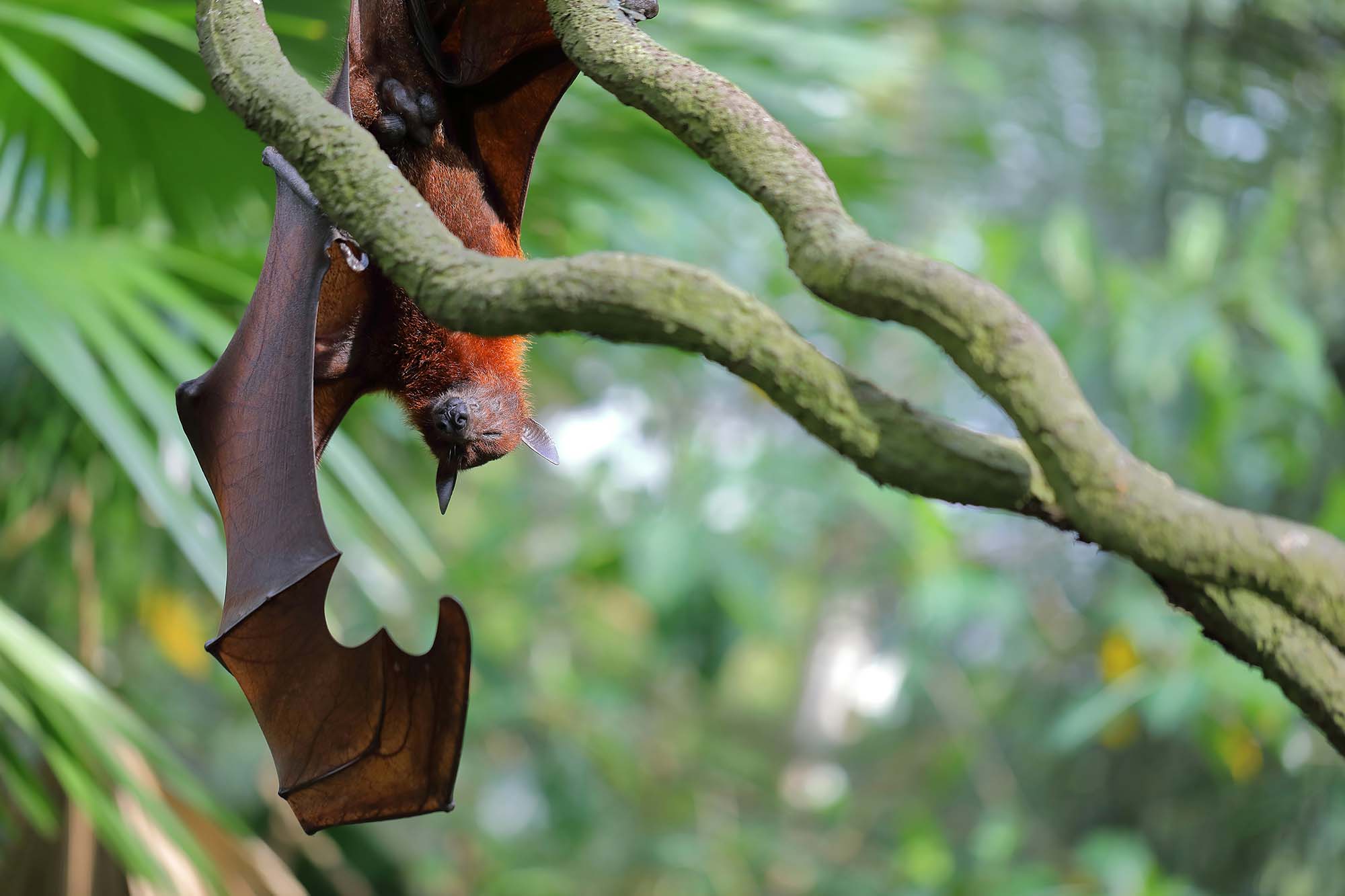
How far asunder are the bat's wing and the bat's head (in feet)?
0.86

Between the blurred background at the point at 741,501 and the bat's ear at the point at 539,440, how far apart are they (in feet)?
0.91

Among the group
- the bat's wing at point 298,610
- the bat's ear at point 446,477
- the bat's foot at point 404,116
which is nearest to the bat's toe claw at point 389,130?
the bat's foot at point 404,116

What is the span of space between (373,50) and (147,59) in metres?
0.35

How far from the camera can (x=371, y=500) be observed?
1.72 m

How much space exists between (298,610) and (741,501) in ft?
8.69

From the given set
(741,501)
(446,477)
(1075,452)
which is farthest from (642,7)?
(741,501)

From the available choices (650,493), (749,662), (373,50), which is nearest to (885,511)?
(650,493)

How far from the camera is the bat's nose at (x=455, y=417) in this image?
1474 mm

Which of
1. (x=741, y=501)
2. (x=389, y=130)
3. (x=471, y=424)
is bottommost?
(x=741, y=501)

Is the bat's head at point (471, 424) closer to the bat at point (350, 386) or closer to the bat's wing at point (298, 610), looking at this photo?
the bat at point (350, 386)

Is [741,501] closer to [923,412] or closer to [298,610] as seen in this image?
[298,610]

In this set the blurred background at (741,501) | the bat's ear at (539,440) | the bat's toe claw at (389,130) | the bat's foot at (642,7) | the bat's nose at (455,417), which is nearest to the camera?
the bat's foot at (642,7)

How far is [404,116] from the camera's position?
132 cm

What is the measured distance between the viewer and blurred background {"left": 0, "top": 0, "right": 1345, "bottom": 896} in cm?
185
